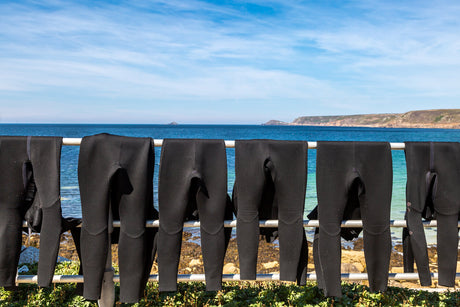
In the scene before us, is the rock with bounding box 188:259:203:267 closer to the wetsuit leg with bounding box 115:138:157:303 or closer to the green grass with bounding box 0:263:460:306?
the green grass with bounding box 0:263:460:306

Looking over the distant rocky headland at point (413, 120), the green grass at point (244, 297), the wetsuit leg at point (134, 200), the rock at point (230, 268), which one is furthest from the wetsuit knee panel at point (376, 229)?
the distant rocky headland at point (413, 120)

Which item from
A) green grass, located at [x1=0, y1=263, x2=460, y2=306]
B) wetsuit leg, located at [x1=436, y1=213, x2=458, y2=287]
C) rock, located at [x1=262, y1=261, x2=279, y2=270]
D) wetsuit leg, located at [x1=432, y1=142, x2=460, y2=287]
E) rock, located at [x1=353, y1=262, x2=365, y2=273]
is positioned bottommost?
rock, located at [x1=262, y1=261, x2=279, y2=270]

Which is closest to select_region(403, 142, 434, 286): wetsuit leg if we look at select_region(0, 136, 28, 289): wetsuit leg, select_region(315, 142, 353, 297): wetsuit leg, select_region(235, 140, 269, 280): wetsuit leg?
select_region(315, 142, 353, 297): wetsuit leg

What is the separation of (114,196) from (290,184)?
146 centimetres

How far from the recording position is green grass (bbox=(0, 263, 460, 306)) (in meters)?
3.81

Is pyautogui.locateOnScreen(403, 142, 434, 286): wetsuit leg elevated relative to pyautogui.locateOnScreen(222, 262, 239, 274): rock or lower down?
elevated

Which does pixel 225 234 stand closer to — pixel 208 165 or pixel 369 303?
pixel 208 165

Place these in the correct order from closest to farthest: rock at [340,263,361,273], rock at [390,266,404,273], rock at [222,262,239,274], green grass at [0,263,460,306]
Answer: green grass at [0,263,460,306] < rock at [340,263,361,273] < rock at [390,266,404,273] < rock at [222,262,239,274]

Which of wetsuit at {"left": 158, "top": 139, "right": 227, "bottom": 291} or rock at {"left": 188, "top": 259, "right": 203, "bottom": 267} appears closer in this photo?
wetsuit at {"left": 158, "top": 139, "right": 227, "bottom": 291}

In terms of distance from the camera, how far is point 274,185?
301 centimetres

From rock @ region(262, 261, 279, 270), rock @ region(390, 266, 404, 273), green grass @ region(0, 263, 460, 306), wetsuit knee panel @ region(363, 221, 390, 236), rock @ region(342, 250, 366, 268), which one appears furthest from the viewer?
rock @ region(342, 250, 366, 268)

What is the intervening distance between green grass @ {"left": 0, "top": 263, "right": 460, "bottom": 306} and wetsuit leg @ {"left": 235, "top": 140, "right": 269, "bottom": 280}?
1.22 meters

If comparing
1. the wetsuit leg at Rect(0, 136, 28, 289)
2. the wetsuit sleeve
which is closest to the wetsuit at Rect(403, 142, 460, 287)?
the wetsuit sleeve

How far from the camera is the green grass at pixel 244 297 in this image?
381 cm
